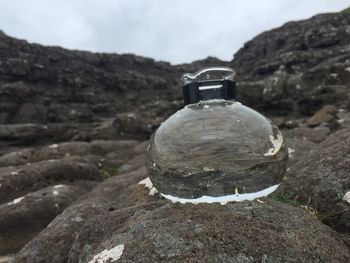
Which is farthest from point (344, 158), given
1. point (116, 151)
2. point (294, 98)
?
point (294, 98)

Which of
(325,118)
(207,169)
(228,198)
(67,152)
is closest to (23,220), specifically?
(228,198)

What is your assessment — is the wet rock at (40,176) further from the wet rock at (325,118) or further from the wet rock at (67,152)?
the wet rock at (325,118)

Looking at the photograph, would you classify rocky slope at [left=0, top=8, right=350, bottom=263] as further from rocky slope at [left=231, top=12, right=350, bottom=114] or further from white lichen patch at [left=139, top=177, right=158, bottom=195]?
rocky slope at [left=231, top=12, right=350, bottom=114]

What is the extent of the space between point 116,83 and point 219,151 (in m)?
111

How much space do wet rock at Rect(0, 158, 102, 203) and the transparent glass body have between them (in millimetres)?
21389

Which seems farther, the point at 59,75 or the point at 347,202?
the point at 59,75

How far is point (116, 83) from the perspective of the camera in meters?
116

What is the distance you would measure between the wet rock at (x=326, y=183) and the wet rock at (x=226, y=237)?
1.61 meters

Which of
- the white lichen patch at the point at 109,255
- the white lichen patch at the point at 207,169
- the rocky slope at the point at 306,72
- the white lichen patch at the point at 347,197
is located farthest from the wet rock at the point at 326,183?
the rocky slope at the point at 306,72

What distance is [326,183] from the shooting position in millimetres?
10375

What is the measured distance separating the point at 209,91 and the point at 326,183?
16.0 ft

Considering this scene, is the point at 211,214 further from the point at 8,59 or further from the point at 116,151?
the point at 8,59

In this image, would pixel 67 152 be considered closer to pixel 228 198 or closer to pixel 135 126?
pixel 135 126

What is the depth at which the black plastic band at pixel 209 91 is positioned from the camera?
7.21 metres
